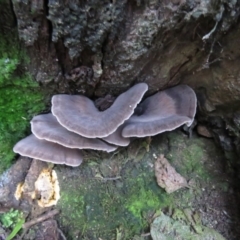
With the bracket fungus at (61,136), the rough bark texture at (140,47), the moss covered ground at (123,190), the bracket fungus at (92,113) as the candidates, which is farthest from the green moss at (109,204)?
the rough bark texture at (140,47)

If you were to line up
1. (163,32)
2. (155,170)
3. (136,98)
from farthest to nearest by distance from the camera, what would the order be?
(155,170), (136,98), (163,32)

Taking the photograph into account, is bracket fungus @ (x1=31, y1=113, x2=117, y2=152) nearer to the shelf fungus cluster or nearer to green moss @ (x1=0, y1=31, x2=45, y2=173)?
the shelf fungus cluster

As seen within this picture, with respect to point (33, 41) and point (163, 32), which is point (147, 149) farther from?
point (33, 41)

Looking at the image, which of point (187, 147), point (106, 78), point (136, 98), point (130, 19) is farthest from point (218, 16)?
point (187, 147)

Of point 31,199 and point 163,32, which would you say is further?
point 31,199

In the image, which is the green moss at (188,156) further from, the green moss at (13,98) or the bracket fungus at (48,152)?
the green moss at (13,98)

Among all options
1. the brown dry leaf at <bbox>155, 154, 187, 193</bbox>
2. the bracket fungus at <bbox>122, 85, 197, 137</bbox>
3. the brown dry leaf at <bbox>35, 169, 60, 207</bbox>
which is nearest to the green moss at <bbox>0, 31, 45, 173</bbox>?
the brown dry leaf at <bbox>35, 169, 60, 207</bbox>
